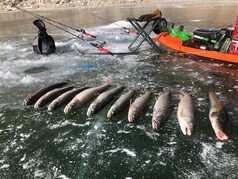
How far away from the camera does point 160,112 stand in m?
4.80

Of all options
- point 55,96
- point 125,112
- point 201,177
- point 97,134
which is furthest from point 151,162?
point 55,96

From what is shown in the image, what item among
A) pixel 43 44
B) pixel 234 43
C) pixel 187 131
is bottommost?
pixel 187 131

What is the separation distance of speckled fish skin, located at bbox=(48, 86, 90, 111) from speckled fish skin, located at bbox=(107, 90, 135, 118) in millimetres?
1296

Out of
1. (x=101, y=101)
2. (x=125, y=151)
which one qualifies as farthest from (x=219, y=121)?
(x=101, y=101)

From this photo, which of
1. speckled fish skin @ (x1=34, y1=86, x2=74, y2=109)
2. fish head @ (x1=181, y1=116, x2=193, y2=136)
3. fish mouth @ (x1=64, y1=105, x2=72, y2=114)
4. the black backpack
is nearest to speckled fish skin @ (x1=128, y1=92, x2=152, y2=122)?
fish head @ (x1=181, y1=116, x2=193, y2=136)

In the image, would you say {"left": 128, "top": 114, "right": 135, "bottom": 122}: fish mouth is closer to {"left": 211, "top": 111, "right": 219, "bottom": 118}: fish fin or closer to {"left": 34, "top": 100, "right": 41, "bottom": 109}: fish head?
{"left": 211, "top": 111, "right": 219, "bottom": 118}: fish fin

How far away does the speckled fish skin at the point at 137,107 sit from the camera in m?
4.84

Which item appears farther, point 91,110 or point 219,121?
point 91,110

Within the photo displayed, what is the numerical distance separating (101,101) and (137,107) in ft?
2.94

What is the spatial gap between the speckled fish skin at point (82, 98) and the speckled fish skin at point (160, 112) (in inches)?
67.5

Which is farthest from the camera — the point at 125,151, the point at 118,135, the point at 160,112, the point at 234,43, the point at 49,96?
the point at 234,43

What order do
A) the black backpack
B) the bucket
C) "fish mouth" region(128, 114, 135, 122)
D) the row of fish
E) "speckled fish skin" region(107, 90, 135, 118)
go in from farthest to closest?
the black backpack < the bucket < "speckled fish skin" region(107, 90, 135, 118) < "fish mouth" region(128, 114, 135, 122) < the row of fish

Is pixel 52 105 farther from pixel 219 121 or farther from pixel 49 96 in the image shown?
pixel 219 121

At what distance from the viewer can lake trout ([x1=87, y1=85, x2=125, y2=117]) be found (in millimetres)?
5218
